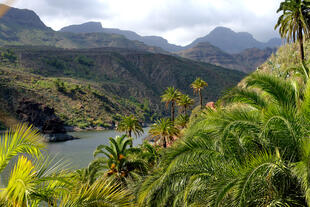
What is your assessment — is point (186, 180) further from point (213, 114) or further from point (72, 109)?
point (72, 109)

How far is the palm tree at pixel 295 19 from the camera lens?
26938mm

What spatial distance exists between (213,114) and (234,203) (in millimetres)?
3146

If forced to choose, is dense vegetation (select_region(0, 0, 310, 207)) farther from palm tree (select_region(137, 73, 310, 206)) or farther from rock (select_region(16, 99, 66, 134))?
rock (select_region(16, 99, 66, 134))

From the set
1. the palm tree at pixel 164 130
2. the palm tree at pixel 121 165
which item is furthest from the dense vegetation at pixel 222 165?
the palm tree at pixel 164 130

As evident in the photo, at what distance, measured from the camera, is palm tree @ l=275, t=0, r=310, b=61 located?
26938mm

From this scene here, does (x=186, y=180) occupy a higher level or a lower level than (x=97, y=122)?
higher

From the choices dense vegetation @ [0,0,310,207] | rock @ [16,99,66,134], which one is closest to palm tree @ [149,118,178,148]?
dense vegetation @ [0,0,310,207]

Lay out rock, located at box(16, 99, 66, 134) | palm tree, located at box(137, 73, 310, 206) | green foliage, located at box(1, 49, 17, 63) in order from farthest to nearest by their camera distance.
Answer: green foliage, located at box(1, 49, 17, 63), rock, located at box(16, 99, 66, 134), palm tree, located at box(137, 73, 310, 206)

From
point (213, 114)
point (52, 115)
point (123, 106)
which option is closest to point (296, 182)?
point (213, 114)

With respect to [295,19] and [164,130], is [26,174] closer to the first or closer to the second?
[295,19]

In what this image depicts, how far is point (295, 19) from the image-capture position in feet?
90.9

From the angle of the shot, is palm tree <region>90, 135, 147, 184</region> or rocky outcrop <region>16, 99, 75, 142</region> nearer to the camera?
palm tree <region>90, 135, 147, 184</region>

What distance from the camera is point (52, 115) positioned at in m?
125

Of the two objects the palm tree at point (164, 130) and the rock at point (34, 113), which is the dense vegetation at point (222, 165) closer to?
the palm tree at point (164, 130)
